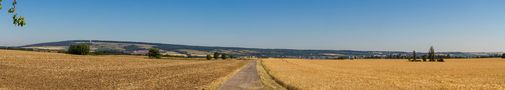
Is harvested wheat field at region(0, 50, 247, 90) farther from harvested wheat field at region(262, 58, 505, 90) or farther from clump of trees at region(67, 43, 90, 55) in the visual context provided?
clump of trees at region(67, 43, 90, 55)

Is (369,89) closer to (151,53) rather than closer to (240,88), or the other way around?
(240,88)

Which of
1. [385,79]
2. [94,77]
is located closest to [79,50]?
[94,77]

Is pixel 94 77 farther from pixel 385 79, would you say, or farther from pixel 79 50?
pixel 79 50

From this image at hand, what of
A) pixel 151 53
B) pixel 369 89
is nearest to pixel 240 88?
pixel 369 89

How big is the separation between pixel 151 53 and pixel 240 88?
572 ft

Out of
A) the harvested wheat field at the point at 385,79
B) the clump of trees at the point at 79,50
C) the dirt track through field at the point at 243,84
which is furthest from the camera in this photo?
the clump of trees at the point at 79,50

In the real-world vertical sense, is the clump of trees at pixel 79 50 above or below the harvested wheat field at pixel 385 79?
above

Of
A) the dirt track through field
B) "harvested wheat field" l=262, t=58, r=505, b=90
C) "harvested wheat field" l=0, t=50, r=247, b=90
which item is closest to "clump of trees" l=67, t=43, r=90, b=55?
"harvested wheat field" l=0, t=50, r=247, b=90

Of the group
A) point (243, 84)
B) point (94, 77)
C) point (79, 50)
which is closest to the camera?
point (243, 84)

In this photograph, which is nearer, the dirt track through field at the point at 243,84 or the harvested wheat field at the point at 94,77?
the harvested wheat field at the point at 94,77

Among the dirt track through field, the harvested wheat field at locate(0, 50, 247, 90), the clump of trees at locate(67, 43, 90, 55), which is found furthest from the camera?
the clump of trees at locate(67, 43, 90, 55)

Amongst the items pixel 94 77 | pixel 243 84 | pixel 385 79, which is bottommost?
pixel 385 79

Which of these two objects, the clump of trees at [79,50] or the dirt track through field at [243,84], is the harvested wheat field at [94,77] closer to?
the dirt track through field at [243,84]

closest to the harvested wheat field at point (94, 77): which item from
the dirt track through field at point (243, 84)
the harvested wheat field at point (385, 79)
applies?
the dirt track through field at point (243, 84)
